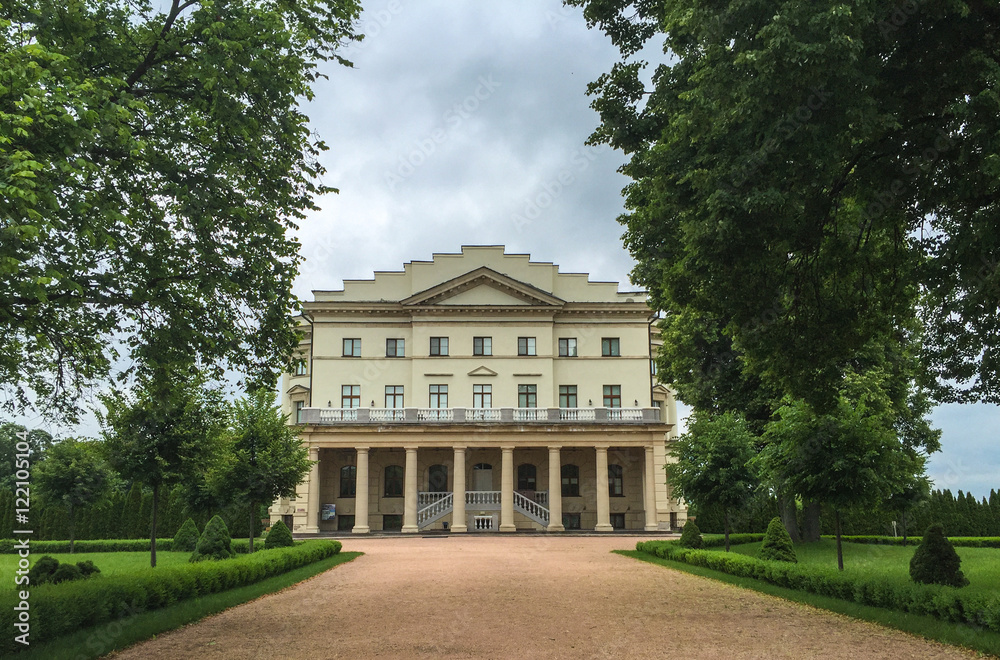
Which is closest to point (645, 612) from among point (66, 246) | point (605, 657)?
point (605, 657)

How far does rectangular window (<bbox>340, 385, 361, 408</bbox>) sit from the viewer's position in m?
47.9

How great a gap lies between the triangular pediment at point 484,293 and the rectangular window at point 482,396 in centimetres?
517

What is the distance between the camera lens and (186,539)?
32625mm

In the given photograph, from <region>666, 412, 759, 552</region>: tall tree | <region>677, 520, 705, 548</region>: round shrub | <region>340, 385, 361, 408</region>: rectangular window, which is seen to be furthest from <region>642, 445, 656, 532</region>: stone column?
<region>666, 412, 759, 552</region>: tall tree

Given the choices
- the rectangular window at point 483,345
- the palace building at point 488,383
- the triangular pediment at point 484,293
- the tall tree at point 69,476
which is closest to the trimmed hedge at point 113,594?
the tall tree at point 69,476

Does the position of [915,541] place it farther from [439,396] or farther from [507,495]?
[439,396]

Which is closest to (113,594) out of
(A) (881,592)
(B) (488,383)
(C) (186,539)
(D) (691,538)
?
(A) (881,592)

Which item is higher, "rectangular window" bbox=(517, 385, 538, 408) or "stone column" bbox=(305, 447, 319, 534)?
"rectangular window" bbox=(517, 385, 538, 408)

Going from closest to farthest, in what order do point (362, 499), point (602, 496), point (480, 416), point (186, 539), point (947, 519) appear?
point (186, 539) < point (947, 519) < point (362, 499) < point (602, 496) < point (480, 416)

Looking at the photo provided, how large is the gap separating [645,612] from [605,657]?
3.89 meters

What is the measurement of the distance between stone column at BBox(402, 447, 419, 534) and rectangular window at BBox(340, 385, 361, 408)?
6145 millimetres

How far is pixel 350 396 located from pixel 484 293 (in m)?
10.5

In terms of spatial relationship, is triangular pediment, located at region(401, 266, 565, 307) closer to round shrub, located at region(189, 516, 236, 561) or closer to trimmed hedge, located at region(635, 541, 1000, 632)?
round shrub, located at region(189, 516, 236, 561)

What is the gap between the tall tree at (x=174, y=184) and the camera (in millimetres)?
11273
